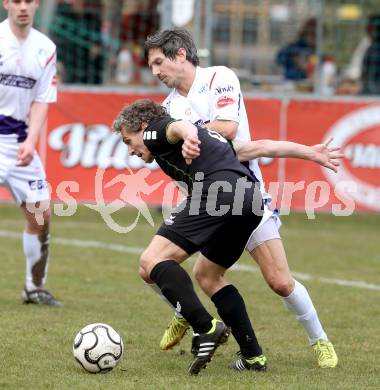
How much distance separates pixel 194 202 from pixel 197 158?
0.26 metres

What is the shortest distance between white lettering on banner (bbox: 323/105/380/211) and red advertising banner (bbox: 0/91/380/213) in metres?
0.01

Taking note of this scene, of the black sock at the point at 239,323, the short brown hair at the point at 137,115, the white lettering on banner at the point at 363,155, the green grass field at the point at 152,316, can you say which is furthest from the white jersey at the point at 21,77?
the white lettering on banner at the point at 363,155

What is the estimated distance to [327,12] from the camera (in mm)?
16938

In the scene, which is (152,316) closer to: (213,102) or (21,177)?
(21,177)

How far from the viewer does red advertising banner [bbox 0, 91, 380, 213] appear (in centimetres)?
1514

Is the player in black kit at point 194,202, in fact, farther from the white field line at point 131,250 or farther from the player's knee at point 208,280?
the white field line at point 131,250

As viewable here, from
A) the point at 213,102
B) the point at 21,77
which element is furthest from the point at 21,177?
the point at 213,102

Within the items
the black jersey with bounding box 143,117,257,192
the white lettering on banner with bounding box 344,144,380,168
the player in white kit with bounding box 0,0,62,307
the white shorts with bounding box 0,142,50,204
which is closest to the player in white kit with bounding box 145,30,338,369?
the black jersey with bounding box 143,117,257,192

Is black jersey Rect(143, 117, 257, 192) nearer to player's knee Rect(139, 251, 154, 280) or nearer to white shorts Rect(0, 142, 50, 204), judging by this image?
player's knee Rect(139, 251, 154, 280)

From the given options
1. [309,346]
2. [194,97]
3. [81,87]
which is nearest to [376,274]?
[309,346]

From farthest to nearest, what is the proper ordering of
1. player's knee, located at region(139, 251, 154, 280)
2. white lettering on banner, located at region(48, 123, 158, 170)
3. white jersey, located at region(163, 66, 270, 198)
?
white lettering on banner, located at region(48, 123, 158, 170), white jersey, located at region(163, 66, 270, 198), player's knee, located at region(139, 251, 154, 280)

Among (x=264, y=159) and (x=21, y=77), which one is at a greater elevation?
(x=21, y=77)

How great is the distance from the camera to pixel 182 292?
597 cm

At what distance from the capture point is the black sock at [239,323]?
250 inches
